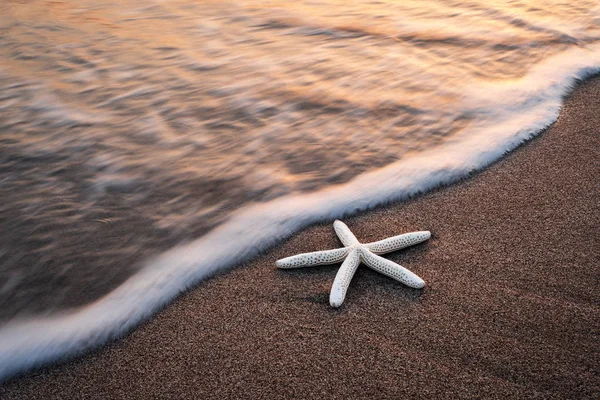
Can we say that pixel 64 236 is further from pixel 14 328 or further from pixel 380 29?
pixel 380 29

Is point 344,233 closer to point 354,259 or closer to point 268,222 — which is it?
point 354,259

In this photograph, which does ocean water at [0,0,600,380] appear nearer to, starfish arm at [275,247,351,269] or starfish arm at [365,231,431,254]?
starfish arm at [275,247,351,269]

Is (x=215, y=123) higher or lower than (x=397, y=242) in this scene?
higher

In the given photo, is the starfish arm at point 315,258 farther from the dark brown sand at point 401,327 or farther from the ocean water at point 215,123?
the ocean water at point 215,123

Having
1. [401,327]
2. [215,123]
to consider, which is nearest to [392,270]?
[401,327]

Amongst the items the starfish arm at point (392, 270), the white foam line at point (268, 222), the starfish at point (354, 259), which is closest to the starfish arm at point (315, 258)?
the starfish at point (354, 259)

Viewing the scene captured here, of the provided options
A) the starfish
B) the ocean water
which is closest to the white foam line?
the ocean water

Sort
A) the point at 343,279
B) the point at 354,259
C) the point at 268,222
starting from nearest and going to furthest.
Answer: the point at 343,279
the point at 354,259
the point at 268,222

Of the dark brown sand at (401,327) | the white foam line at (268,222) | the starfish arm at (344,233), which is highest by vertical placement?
the starfish arm at (344,233)
